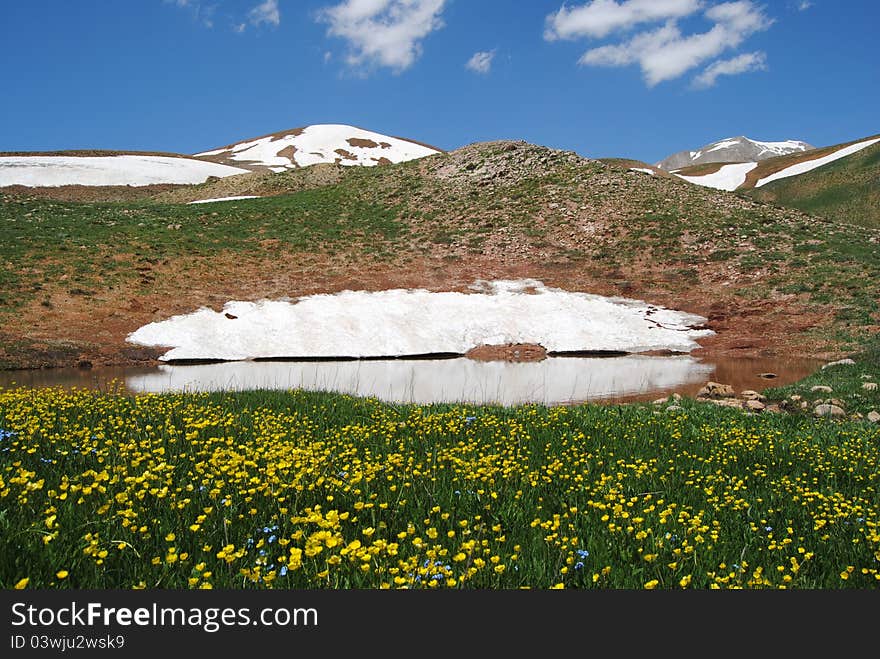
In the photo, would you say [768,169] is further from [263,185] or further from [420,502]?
[420,502]

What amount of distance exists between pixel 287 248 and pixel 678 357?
84.7ft

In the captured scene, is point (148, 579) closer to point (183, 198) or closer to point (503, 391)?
A: point (503, 391)

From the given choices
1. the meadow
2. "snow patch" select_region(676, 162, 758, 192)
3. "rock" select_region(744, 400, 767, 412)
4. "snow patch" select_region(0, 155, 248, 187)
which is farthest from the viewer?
"snow patch" select_region(676, 162, 758, 192)

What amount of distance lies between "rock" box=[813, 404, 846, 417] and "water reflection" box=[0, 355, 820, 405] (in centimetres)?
429

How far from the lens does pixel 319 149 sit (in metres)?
128

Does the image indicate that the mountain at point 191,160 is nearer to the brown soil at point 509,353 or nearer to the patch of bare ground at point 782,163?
the patch of bare ground at point 782,163

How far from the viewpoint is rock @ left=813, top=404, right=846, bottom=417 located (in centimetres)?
1239

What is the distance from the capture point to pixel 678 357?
24.6 meters

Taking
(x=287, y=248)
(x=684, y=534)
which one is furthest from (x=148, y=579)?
(x=287, y=248)

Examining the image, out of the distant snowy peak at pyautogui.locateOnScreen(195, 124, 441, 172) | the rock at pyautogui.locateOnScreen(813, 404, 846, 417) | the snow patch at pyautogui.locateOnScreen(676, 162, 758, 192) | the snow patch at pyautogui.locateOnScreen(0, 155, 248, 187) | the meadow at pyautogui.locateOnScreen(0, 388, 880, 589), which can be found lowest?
the rock at pyautogui.locateOnScreen(813, 404, 846, 417)

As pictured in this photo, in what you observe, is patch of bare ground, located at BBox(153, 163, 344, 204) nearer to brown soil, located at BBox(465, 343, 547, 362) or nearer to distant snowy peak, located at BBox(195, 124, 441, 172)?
brown soil, located at BBox(465, 343, 547, 362)

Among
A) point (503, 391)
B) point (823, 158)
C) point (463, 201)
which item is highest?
point (823, 158)

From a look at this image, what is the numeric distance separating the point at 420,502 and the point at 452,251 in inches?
1415

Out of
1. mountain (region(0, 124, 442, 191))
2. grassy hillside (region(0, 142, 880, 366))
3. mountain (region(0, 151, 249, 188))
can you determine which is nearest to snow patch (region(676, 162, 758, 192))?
grassy hillside (region(0, 142, 880, 366))
